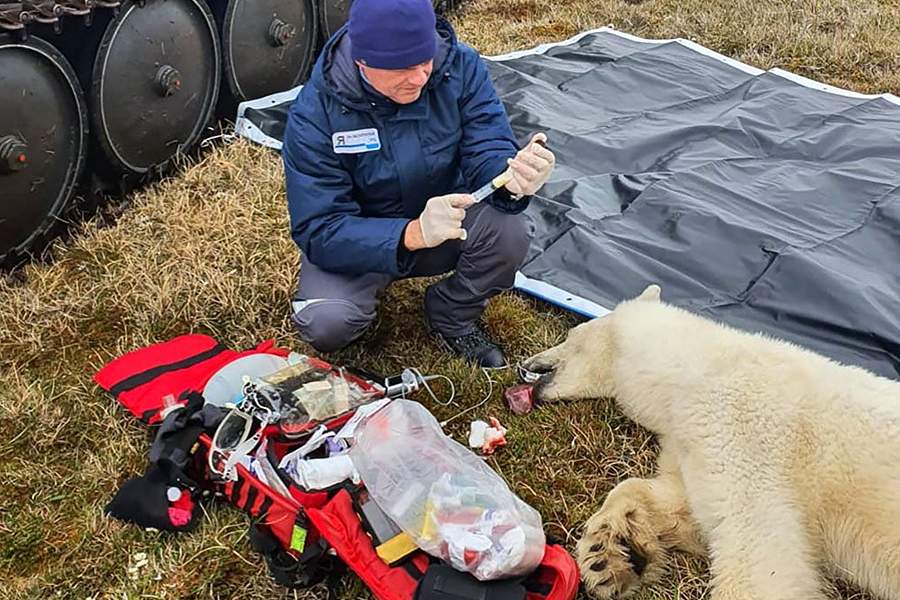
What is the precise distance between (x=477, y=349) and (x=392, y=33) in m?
1.39

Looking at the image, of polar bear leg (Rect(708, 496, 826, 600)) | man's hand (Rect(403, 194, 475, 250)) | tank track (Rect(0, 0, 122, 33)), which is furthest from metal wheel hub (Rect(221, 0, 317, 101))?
polar bear leg (Rect(708, 496, 826, 600))

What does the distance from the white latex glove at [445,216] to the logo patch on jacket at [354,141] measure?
423mm

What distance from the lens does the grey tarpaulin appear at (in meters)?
3.92

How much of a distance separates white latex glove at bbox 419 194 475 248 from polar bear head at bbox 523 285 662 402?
0.81 m

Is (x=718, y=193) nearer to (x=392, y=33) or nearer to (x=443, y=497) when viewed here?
(x=392, y=33)

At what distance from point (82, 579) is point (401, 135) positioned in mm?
1852

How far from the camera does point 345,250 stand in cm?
324

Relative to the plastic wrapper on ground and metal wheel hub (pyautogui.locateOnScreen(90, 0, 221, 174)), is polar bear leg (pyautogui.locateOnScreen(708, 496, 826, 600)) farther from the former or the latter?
metal wheel hub (pyautogui.locateOnScreen(90, 0, 221, 174))

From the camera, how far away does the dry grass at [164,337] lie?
281cm

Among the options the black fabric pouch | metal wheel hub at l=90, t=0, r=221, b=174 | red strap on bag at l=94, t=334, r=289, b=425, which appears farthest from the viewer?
metal wheel hub at l=90, t=0, r=221, b=174

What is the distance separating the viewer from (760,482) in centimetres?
271

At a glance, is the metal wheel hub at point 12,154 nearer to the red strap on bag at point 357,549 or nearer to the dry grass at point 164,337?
the dry grass at point 164,337

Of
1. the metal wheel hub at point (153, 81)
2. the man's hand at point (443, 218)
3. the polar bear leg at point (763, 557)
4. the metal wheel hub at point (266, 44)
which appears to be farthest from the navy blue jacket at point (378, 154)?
the metal wheel hub at point (266, 44)

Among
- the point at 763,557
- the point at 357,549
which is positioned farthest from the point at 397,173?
the point at 763,557
